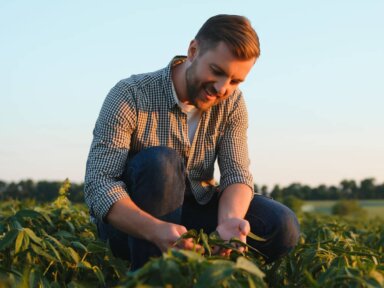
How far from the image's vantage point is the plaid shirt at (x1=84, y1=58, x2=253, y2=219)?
9.48ft

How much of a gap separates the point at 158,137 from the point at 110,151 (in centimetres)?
30

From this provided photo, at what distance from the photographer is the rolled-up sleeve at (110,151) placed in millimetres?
2777

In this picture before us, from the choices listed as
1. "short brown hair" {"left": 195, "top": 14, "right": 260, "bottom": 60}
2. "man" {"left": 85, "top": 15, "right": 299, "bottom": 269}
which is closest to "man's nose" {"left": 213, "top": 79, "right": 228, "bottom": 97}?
"man" {"left": 85, "top": 15, "right": 299, "bottom": 269}

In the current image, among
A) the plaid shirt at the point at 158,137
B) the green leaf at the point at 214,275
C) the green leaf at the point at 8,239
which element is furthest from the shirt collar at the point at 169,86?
the green leaf at the point at 214,275

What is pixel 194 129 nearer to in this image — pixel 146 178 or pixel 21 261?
pixel 146 178

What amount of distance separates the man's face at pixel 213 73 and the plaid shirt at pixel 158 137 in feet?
0.66

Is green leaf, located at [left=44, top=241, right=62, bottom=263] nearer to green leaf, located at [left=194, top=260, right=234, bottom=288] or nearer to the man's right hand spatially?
the man's right hand

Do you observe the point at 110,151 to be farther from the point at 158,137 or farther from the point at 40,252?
the point at 40,252

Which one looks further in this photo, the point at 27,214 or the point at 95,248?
the point at 27,214

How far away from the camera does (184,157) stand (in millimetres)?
3234

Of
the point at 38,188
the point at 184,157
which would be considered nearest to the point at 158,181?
the point at 184,157

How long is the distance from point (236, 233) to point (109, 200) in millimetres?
525

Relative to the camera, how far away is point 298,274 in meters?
2.69

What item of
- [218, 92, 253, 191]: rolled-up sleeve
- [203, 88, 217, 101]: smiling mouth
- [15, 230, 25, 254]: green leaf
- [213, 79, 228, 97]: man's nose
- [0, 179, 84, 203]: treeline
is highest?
[213, 79, 228, 97]: man's nose
